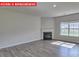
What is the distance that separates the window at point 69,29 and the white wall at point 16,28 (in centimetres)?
236

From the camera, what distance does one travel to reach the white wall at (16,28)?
19.3ft

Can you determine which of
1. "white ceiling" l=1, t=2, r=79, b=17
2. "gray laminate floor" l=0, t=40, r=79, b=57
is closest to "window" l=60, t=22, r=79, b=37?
"white ceiling" l=1, t=2, r=79, b=17

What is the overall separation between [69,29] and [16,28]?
15.1 feet

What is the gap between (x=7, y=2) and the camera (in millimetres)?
2717

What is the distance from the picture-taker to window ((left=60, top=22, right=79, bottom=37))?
8.02 metres

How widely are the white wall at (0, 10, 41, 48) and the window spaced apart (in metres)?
2.36

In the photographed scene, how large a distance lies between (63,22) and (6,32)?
5292 millimetres

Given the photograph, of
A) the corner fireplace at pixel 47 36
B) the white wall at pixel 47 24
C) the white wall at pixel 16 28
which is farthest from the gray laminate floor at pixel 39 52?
the white wall at pixel 47 24

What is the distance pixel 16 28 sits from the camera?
6805mm

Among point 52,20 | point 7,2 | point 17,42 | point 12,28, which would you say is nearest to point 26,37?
point 17,42

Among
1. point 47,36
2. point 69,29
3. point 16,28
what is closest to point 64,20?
point 69,29

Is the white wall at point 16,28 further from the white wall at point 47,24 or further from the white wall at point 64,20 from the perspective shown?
Result: the white wall at point 64,20

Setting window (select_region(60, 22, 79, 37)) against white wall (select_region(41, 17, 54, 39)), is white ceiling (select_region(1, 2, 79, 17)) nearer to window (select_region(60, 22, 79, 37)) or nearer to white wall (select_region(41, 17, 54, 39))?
window (select_region(60, 22, 79, 37))

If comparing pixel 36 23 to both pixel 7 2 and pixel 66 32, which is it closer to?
pixel 66 32
